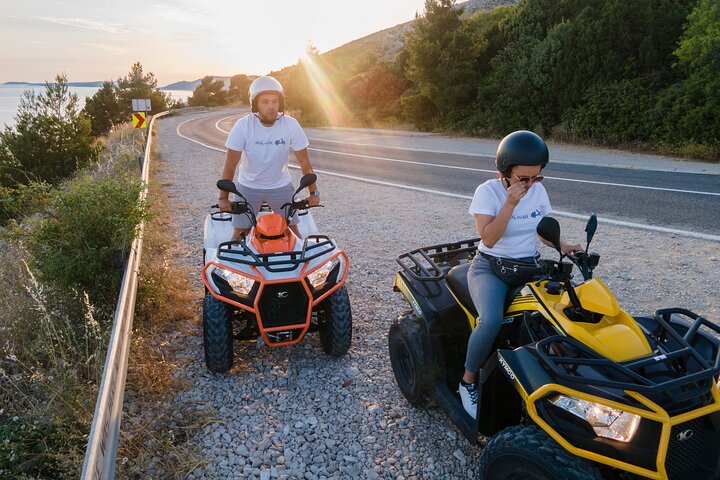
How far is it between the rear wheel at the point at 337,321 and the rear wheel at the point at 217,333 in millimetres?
808

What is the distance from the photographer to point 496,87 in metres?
22.4

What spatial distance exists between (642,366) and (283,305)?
102 inches

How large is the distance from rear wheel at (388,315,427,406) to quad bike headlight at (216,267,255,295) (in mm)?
1155

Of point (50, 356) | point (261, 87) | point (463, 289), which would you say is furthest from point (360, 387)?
point (261, 87)

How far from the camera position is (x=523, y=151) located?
2986mm

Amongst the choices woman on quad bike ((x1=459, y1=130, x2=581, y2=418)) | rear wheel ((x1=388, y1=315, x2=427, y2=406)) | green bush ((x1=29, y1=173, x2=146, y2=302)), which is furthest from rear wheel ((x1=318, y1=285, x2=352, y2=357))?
green bush ((x1=29, y1=173, x2=146, y2=302))

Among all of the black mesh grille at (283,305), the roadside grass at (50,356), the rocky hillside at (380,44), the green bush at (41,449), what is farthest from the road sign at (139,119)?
the rocky hillside at (380,44)

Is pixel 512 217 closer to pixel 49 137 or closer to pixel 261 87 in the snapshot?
pixel 261 87

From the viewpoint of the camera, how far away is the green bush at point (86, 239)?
5.12 metres

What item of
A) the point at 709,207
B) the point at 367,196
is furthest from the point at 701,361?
the point at 367,196

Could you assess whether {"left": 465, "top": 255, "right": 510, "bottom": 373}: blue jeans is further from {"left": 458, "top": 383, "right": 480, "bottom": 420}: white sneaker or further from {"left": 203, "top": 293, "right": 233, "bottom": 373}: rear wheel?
{"left": 203, "top": 293, "right": 233, "bottom": 373}: rear wheel

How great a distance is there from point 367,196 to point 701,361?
9191 mm

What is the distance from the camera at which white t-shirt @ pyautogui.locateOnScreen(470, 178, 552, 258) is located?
322 cm

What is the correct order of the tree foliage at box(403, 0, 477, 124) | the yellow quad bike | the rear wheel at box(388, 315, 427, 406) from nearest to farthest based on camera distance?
the yellow quad bike, the rear wheel at box(388, 315, 427, 406), the tree foliage at box(403, 0, 477, 124)
